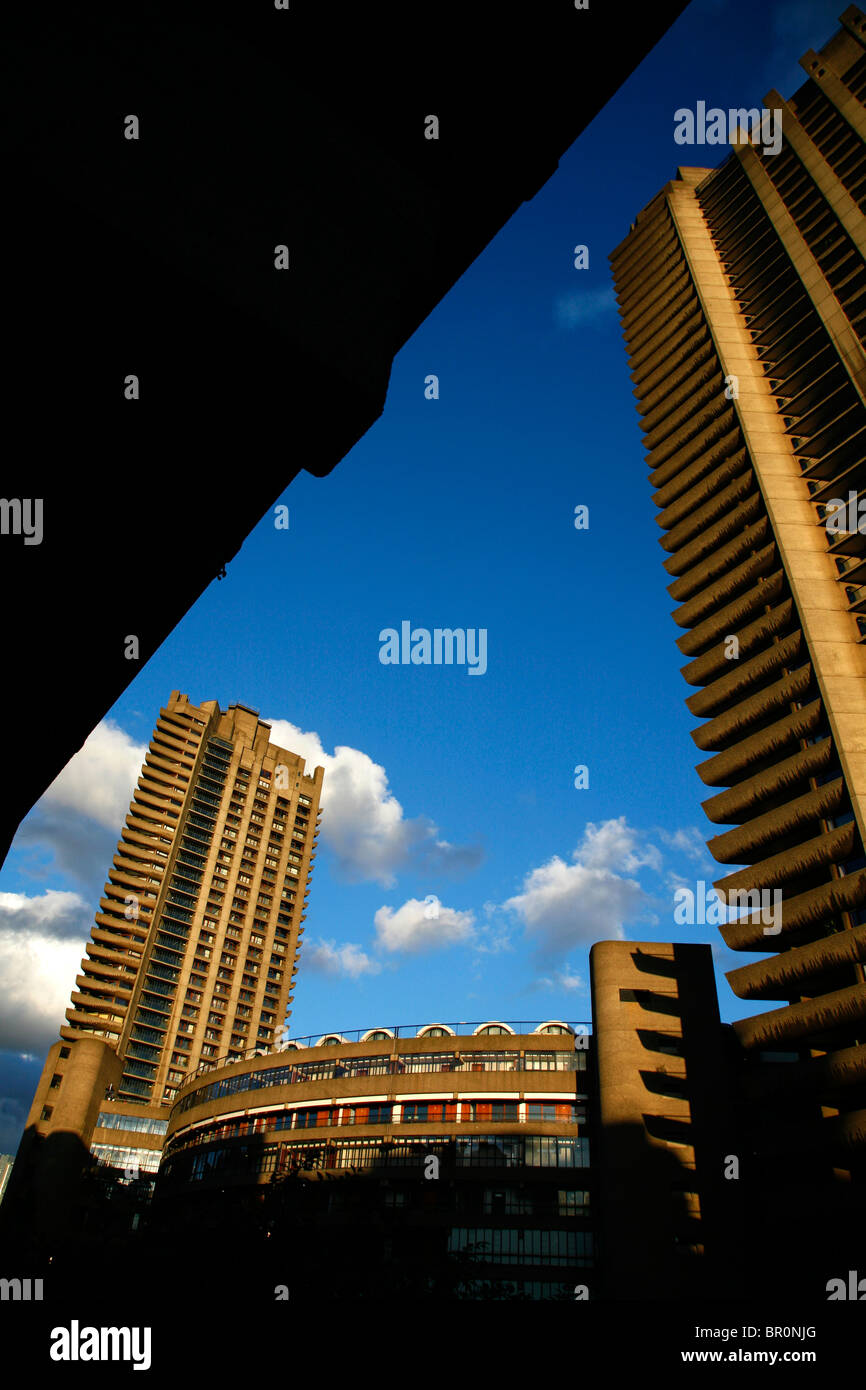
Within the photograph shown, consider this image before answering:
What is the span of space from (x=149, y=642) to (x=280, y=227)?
2134 millimetres

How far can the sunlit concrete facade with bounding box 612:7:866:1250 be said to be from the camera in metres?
39.4

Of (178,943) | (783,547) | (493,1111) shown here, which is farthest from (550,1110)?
(178,943)

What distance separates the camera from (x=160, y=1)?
2.17 meters

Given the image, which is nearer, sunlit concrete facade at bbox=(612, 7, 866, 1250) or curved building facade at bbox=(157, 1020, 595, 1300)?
curved building facade at bbox=(157, 1020, 595, 1300)

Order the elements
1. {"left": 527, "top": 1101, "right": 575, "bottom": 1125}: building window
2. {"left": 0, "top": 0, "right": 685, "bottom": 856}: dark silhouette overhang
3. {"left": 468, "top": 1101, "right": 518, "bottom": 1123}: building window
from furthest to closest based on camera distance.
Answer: {"left": 468, "top": 1101, "right": 518, "bottom": 1123}: building window → {"left": 527, "top": 1101, "right": 575, "bottom": 1125}: building window → {"left": 0, "top": 0, "right": 685, "bottom": 856}: dark silhouette overhang

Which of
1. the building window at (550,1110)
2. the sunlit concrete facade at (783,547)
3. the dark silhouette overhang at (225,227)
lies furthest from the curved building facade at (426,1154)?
the dark silhouette overhang at (225,227)

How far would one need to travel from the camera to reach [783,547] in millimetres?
51531

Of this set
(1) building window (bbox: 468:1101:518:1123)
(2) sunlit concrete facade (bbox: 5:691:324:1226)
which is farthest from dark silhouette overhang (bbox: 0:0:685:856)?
(2) sunlit concrete facade (bbox: 5:691:324:1226)

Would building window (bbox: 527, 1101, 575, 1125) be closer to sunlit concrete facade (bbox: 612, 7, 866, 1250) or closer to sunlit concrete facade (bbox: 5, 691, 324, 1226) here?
sunlit concrete facade (bbox: 612, 7, 866, 1250)

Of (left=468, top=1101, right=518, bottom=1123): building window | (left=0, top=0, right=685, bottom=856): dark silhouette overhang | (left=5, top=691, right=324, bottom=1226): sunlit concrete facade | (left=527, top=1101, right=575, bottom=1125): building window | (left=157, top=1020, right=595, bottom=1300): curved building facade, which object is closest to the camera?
(left=0, top=0, right=685, bottom=856): dark silhouette overhang

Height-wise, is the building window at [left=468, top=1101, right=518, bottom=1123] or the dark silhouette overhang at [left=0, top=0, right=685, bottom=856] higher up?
the building window at [left=468, top=1101, right=518, bottom=1123]

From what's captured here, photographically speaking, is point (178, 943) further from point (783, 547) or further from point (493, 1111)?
point (783, 547)

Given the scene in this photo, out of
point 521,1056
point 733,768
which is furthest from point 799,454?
point 521,1056
